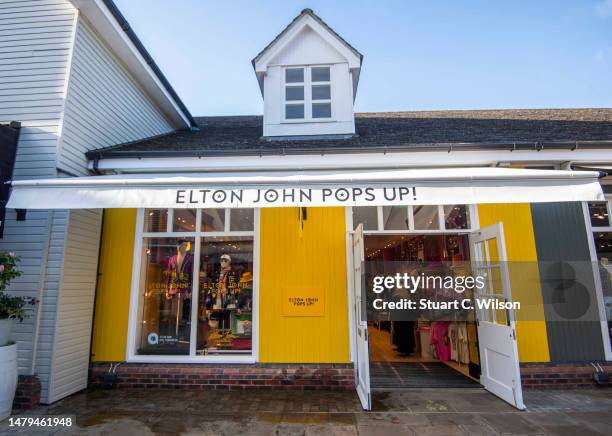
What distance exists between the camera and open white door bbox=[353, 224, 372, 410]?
4812mm

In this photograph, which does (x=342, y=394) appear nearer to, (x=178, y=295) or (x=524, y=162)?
(x=178, y=295)

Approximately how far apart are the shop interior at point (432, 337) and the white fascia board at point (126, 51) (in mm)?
5935

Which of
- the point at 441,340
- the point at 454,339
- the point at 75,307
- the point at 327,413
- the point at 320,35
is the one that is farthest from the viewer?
the point at 320,35

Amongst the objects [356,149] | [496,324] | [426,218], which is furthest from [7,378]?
[496,324]

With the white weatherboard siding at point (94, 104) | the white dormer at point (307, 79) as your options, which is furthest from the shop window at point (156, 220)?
the white dormer at point (307, 79)

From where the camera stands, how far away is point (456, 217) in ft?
20.4

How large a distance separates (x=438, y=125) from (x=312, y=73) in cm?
333

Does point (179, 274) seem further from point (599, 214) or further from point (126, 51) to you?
point (599, 214)

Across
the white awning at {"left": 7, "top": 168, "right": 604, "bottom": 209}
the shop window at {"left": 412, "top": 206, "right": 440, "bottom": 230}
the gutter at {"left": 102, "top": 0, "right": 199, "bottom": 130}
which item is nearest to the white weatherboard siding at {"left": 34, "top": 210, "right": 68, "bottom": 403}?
the white awning at {"left": 7, "top": 168, "right": 604, "bottom": 209}

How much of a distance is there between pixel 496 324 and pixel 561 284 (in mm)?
1612

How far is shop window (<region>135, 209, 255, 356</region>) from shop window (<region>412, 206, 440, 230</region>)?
9.46ft

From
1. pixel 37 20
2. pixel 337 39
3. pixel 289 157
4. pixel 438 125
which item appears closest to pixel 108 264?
pixel 289 157

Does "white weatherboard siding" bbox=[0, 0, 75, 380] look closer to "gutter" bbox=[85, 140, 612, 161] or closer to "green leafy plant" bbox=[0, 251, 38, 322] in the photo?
"green leafy plant" bbox=[0, 251, 38, 322]

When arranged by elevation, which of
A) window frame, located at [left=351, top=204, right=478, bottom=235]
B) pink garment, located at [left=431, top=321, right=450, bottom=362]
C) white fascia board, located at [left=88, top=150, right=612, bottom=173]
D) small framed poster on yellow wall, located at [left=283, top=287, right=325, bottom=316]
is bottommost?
pink garment, located at [left=431, top=321, right=450, bottom=362]
